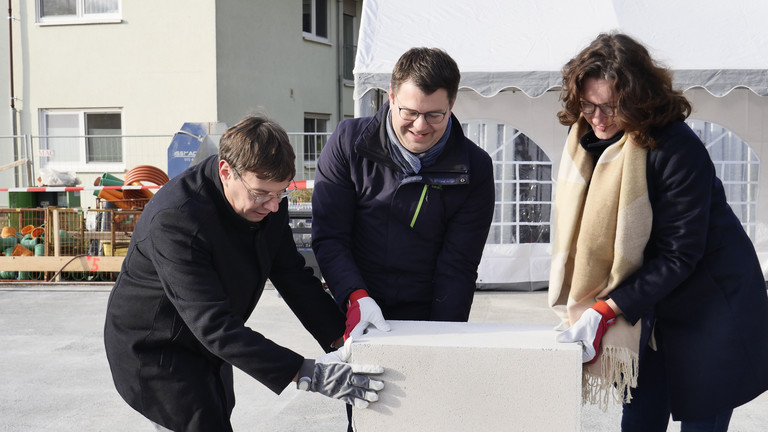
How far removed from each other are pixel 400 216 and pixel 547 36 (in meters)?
4.32

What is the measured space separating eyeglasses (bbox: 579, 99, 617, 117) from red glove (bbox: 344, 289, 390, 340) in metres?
0.77

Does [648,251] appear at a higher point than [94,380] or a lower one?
higher

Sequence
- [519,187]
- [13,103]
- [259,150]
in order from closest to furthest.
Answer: [259,150]
[519,187]
[13,103]

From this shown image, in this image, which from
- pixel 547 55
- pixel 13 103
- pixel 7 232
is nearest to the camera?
pixel 547 55

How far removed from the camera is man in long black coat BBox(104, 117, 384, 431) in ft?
5.82

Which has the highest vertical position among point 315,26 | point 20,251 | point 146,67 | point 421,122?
point 315,26

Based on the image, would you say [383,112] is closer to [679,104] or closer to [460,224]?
[460,224]

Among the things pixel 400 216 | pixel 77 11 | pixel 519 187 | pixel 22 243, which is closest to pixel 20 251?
pixel 22 243

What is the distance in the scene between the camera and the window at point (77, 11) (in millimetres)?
11578

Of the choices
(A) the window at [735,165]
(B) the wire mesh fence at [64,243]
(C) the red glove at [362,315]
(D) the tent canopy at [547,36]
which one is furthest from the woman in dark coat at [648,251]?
(B) the wire mesh fence at [64,243]

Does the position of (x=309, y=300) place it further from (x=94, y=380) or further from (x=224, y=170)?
(x=94, y=380)

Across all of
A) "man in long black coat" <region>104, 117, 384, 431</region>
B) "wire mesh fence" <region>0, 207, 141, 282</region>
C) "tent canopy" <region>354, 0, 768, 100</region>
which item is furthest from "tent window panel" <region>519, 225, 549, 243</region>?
"man in long black coat" <region>104, 117, 384, 431</region>

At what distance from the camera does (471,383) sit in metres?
1.85

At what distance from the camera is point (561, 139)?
6609 mm
